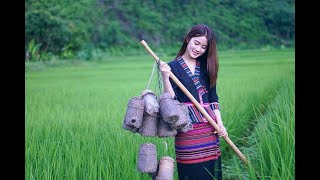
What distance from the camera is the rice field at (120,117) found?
1.39m

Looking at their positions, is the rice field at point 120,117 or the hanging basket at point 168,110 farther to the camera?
the rice field at point 120,117

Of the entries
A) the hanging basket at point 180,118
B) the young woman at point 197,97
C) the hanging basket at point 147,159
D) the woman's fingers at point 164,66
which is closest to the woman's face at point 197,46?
the young woman at point 197,97

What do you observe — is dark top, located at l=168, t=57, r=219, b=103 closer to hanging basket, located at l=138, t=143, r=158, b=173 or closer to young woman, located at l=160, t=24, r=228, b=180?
young woman, located at l=160, t=24, r=228, b=180

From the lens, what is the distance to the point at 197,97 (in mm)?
1332

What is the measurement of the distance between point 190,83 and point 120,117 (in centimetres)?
101

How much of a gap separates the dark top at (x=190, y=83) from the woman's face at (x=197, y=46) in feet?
0.20

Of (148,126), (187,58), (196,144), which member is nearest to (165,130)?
(148,126)

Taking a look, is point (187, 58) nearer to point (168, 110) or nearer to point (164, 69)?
point (164, 69)

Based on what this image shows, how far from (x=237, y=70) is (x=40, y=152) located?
11.1 ft

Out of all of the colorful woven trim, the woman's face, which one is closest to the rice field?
the colorful woven trim

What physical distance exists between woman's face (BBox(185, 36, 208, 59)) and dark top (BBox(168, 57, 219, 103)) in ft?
0.20

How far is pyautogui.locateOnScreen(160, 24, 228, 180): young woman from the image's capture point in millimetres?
1309

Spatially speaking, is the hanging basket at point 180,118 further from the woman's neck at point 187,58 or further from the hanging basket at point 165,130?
the woman's neck at point 187,58
